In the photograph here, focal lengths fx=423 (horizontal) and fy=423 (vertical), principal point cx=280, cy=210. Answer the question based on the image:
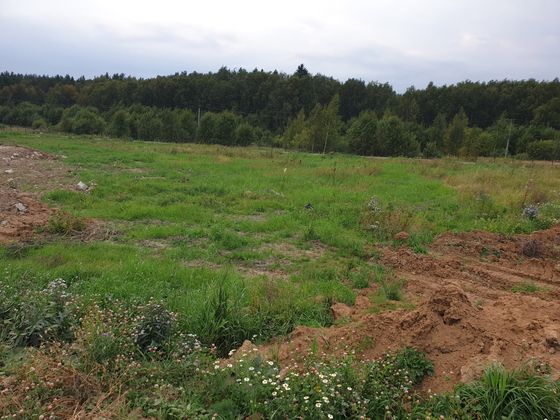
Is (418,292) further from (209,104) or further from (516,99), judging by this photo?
(209,104)

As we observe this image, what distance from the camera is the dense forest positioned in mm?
50125

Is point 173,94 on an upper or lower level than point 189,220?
upper

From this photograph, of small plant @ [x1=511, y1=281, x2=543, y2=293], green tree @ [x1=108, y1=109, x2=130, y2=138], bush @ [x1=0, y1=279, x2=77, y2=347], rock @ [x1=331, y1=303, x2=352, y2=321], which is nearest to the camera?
bush @ [x1=0, y1=279, x2=77, y2=347]

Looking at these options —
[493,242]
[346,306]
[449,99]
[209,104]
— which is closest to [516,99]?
[449,99]

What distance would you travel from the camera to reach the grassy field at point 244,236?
19.3 ft

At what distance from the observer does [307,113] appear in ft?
272

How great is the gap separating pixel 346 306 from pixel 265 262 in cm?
233

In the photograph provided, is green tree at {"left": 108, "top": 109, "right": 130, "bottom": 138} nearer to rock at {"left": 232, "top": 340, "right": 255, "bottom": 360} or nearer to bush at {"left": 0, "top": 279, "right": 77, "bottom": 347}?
bush at {"left": 0, "top": 279, "right": 77, "bottom": 347}

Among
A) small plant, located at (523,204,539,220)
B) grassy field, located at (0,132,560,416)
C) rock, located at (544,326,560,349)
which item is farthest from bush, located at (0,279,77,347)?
small plant, located at (523,204,539,220)

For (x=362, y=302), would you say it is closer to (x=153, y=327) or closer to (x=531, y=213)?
(x=153, y=327)

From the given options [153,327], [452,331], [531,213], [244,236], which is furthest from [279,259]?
[531,213]

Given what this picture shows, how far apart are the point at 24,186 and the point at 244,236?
827cm

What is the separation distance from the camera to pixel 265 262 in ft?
26.6

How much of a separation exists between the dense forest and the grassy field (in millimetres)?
31322
